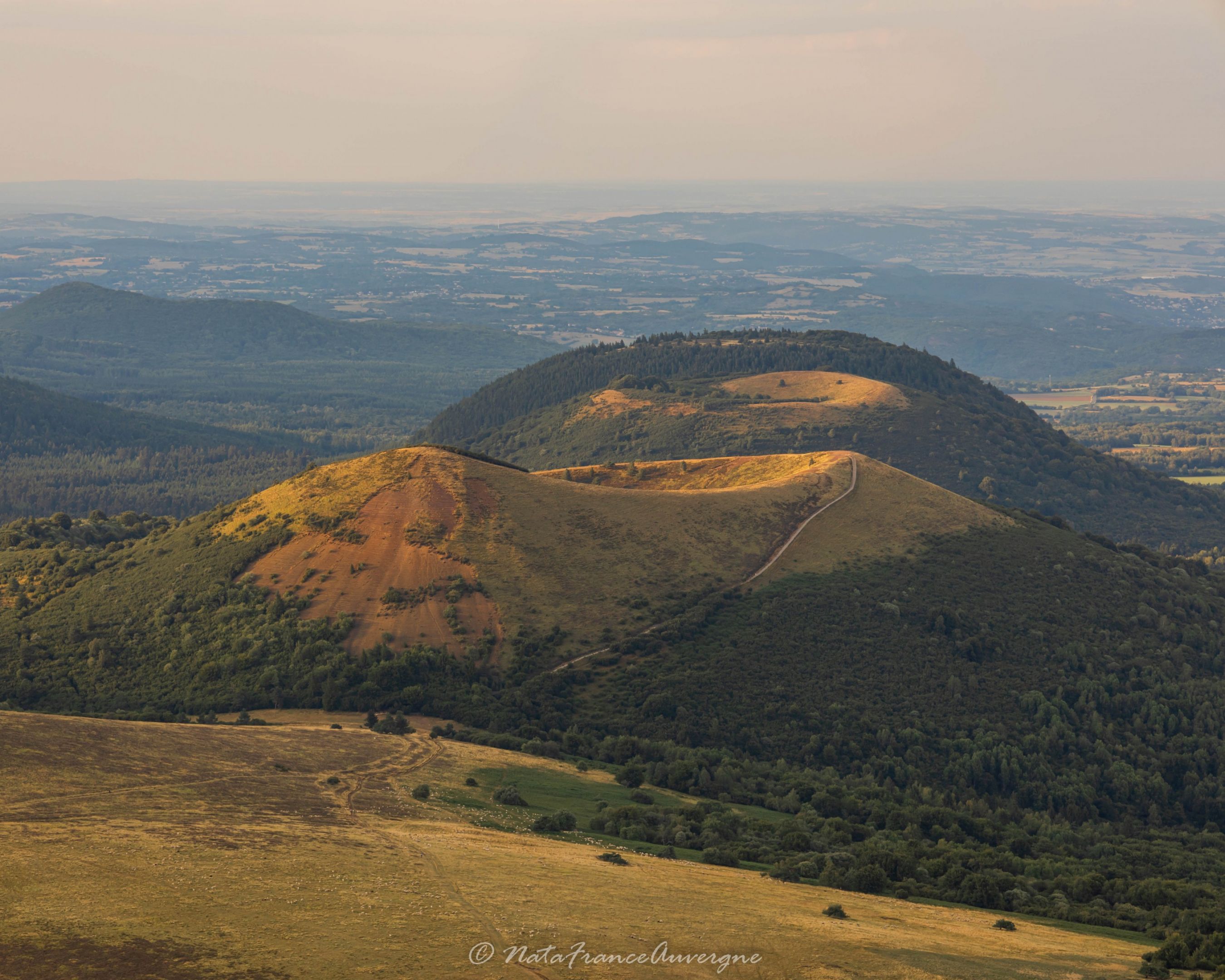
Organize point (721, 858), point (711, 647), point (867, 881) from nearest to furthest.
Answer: point (867, 881) → point (721, 858) → point (711, 647)

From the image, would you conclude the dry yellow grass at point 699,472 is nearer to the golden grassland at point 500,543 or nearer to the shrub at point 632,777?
the golden grassland at point 500,543

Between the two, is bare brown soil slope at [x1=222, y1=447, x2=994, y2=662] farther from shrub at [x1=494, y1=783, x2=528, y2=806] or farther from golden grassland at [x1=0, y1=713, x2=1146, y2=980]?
golden grassland at [x1=0, y1=713, x2=1146, y2=980]

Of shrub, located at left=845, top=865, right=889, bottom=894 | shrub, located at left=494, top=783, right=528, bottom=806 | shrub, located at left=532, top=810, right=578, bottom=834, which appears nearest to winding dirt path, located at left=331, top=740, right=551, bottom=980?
shrub, located at left=494, top=783, right=528, bottom=806

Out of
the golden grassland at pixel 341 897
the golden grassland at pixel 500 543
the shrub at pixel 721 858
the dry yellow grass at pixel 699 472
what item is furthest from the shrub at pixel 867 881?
the dry yellow grass at pixel 699 472

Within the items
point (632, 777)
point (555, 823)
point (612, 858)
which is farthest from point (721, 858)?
point (632, 777)

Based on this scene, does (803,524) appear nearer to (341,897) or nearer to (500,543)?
(500,543)
